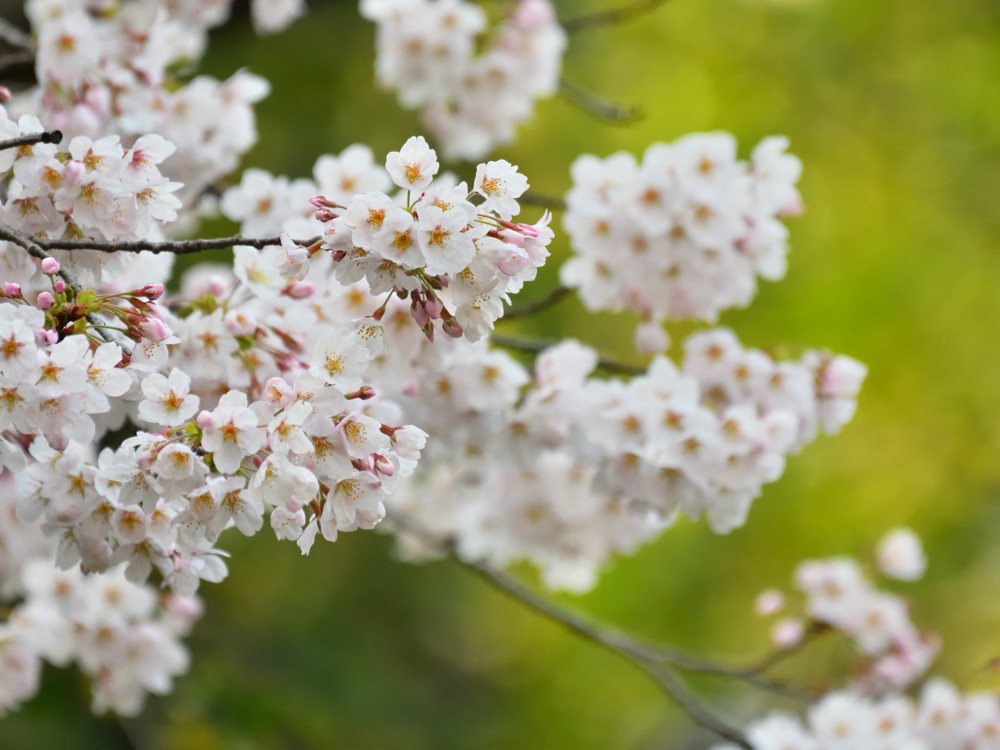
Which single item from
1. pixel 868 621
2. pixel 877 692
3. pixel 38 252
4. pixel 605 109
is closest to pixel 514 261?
pixel 38 252

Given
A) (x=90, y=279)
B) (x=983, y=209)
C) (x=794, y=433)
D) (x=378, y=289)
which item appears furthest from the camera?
(x=983, y=209)

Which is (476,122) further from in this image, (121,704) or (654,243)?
(121,704)

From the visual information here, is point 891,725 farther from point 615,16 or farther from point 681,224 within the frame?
point 615,16

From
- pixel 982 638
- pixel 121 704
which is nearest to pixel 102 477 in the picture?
pixel 121 704

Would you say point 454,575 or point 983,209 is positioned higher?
point 983,209

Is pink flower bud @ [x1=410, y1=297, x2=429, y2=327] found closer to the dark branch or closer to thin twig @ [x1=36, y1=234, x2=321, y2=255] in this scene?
thin twig @ [x1=36, y1=234, x2=321, y2=255]

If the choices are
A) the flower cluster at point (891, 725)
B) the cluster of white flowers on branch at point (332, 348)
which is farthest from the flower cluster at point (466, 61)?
the flower cluster at point (891, 725)

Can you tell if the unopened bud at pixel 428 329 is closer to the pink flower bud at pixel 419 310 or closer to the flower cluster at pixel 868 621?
the pink flower bud at pixel 419 310
